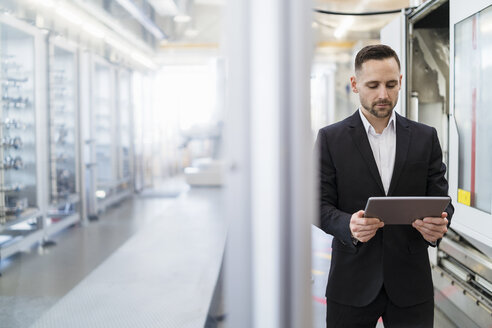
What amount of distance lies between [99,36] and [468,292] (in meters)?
5.76

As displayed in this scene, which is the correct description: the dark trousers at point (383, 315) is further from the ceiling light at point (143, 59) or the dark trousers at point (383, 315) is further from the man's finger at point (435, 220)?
the ceiling light at point (143, 59)

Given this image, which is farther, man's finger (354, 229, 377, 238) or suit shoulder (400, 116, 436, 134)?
suit shoulder (400, 116, 436, 134)

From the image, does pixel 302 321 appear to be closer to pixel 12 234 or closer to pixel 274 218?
pixel 274 218

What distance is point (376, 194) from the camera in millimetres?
1337

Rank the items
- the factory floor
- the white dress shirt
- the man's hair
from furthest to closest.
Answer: the factory floor → the white dress shirt → the man's hair

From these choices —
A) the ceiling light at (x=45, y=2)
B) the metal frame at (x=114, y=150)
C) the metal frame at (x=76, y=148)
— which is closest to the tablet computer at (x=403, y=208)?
the ceiling light at (x=45, y=2)

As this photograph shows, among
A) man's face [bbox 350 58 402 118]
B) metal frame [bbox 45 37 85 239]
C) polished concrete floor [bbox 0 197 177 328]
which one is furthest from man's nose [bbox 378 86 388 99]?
metal frame [bbox 45 37 85 239]

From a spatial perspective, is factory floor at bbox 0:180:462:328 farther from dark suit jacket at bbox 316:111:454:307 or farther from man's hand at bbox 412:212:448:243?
man's hand at bbox 412:212:448:243

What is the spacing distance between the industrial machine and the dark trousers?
783mm

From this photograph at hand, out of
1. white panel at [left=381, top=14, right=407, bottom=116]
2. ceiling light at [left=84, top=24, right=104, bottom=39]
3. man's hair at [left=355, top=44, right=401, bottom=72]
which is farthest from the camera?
ceiling light at [left=84, top=24, right=104, bottom=39]

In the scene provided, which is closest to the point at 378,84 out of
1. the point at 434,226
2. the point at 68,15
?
the point at 434,226

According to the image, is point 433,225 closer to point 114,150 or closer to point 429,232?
point 429,232

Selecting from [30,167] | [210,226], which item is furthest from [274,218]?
[30,167]

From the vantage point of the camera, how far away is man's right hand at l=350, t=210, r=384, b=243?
1.21 meters
